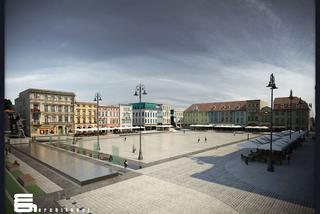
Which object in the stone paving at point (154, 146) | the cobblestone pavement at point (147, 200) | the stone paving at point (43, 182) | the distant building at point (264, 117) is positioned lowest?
the stone paving at point (154, 146)

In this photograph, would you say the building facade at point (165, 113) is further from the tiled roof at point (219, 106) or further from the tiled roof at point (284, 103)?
the tiled roof at point (284, 103)

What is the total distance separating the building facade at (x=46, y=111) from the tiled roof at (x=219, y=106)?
53.7m

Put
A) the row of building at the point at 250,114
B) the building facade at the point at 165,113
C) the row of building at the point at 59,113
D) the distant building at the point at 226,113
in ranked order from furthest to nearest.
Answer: the building facade at the point at 165,113, the distant building at the point at 226,113, the row of building at the point at 250,114, the row of building at the point at 59,113

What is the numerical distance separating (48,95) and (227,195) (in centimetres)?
5256

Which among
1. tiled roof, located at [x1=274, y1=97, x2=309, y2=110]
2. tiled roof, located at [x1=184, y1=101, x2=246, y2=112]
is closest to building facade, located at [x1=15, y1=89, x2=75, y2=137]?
tiled roof, located at [x1=184, y1=101, x2=246, y2=112]

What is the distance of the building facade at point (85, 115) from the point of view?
5622 centimetres

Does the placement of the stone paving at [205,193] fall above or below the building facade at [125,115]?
below

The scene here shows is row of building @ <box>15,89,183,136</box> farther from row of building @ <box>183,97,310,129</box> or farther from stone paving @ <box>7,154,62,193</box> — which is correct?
row of building @ <box>183,97,310,129</box>

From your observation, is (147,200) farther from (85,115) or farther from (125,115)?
(125,115)

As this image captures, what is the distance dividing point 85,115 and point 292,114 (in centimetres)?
6711

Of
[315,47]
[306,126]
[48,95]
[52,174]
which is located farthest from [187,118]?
[315,47]

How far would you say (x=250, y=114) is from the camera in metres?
68.5

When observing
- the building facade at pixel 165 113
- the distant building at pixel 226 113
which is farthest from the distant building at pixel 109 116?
the distant building at pixel 226 113

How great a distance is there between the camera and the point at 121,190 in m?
12.0
